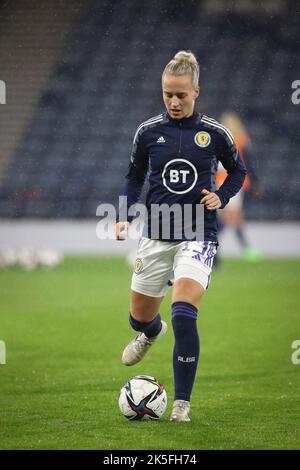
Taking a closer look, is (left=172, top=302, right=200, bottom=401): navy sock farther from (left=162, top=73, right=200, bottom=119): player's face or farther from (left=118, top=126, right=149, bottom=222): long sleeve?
(left=162, top=73, right=200, bottom=119): player's face

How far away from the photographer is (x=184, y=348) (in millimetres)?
4543

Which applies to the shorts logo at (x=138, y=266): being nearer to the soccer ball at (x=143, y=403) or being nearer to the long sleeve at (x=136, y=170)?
the long sleeve at (x=136, y=170)

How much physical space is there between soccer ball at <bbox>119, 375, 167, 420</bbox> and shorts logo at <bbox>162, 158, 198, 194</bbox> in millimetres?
989

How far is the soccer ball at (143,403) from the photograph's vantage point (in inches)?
181

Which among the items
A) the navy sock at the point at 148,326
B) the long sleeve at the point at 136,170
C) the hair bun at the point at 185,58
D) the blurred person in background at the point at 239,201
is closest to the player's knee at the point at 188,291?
the long sleeve at the point at 136,170

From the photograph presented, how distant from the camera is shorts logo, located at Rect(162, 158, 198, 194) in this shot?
15.8 feet

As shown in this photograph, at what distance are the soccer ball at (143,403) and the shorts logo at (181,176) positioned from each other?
989 mm

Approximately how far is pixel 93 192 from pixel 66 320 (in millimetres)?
8602

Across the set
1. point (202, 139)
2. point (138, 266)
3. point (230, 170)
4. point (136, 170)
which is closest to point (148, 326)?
point (138, 266)

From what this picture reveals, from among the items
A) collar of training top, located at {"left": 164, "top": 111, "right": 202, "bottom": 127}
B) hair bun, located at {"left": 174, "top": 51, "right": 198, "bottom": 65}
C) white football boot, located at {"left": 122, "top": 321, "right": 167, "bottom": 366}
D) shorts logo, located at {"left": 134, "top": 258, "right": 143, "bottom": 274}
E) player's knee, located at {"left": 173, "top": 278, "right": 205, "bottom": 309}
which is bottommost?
white football boot, located at {"left": 122, "top": 321, "right": 167, "bottom": 366}

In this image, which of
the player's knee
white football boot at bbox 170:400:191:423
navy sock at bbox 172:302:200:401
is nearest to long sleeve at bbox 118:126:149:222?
the player's knee

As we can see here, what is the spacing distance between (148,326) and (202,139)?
1.10 meters

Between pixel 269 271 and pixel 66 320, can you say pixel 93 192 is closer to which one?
pixel 269 271

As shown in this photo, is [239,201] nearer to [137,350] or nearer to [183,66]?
[137,350]
